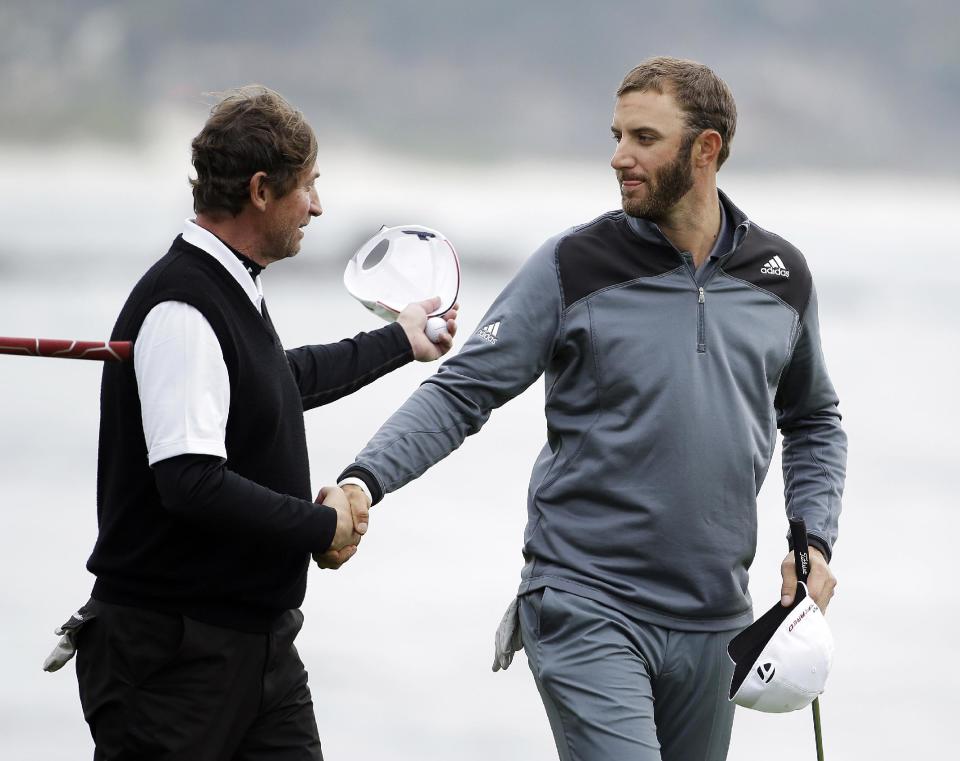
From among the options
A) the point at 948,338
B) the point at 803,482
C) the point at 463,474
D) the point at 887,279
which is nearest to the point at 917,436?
the point at 463,474

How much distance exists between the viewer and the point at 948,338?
635 inches

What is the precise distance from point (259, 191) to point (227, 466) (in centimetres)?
43

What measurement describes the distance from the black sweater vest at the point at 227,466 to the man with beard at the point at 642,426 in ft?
0.65

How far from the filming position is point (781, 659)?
2588 millimetres

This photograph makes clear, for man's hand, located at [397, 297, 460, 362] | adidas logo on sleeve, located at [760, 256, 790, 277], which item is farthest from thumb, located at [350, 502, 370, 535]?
adidas logo on sleeve, located at [760, 256, 790, 277]

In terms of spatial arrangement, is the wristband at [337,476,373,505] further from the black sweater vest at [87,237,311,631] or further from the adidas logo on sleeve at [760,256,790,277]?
the adidas logo on sleeve at [760,256,790,277]

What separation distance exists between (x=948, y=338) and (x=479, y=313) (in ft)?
15.4

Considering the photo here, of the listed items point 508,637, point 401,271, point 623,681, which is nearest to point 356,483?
point 508,637

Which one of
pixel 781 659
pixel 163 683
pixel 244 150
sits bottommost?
pixel 163 683

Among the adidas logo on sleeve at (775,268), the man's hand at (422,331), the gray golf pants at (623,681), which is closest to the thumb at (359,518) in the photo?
the gray golf pants at (623,681)

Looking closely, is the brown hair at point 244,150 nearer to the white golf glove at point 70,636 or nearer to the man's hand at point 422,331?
the man's hand at point 422,331

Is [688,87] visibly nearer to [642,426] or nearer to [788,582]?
[642,426]

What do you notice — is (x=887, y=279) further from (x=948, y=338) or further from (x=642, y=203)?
(x=642, y=203)

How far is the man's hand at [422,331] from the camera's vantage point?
2957 mm
